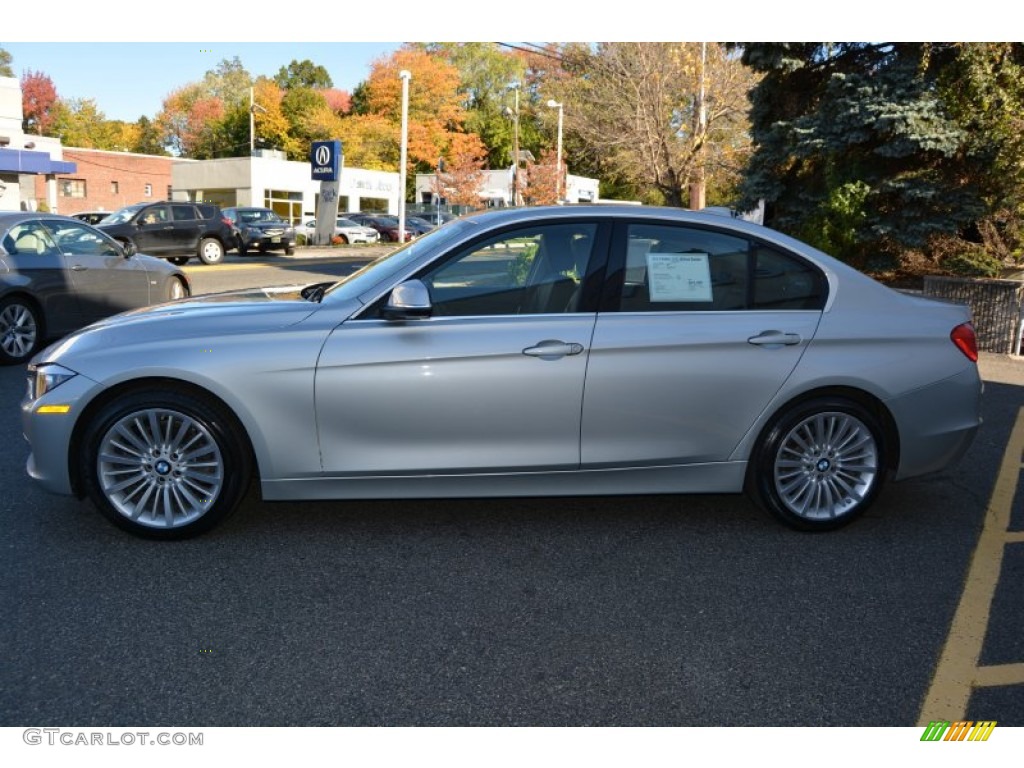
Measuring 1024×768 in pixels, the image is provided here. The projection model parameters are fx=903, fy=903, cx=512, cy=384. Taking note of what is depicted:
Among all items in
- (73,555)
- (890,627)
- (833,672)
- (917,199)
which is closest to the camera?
(833,672)

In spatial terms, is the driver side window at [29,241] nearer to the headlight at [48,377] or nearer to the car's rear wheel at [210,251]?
the headlight at [48,377]

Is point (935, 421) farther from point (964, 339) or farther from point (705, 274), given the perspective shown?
point (705, 274)

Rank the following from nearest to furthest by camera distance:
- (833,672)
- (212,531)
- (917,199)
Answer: (833,672) < (212,531) < (917,199)

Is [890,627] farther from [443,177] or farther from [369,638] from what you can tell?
[443,177]

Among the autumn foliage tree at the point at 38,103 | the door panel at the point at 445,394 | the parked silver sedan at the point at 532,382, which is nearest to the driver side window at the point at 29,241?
the parked silver sedan at the point at 532,382

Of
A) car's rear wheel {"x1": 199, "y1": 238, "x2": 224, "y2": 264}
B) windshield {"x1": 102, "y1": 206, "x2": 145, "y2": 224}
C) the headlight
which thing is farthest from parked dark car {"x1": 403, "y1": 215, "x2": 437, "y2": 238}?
the headlight

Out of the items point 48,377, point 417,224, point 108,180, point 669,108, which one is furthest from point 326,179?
point 48,377

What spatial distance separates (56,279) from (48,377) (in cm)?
623

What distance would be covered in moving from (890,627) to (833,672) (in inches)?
22.3

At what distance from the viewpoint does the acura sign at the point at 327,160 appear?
35.4 meters

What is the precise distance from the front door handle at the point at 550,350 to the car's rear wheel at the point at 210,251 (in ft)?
75.6

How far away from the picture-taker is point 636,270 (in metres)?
4.74
